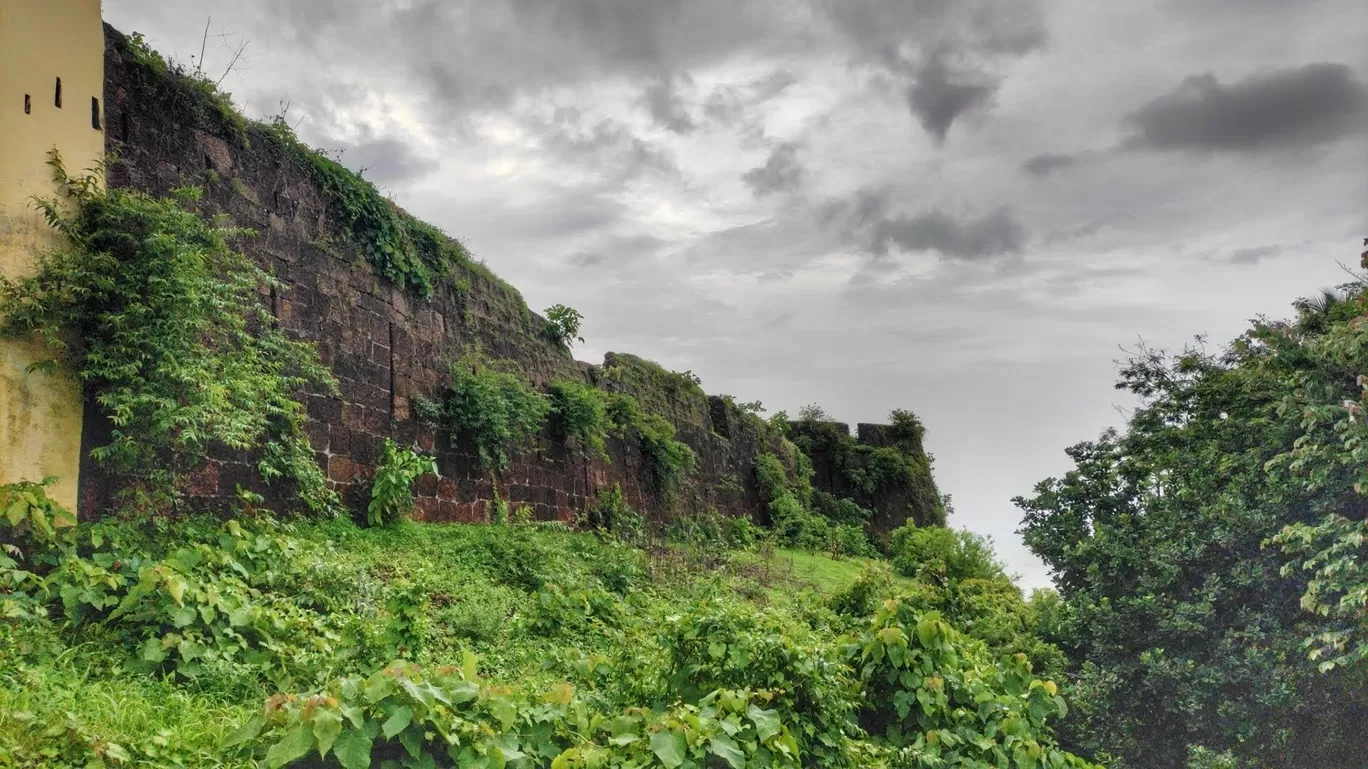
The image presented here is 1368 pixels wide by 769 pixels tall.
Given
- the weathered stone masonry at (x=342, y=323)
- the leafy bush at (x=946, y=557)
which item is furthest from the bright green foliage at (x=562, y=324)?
the leafy bush at (x=946, y=557)

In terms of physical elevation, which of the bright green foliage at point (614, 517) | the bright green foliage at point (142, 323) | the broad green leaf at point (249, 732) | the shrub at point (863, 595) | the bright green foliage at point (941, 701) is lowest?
the bright green foliage at point (941, 701)

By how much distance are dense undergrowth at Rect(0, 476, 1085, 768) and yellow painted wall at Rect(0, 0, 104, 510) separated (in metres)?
0.55

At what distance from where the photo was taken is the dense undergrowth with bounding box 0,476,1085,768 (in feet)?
12.1

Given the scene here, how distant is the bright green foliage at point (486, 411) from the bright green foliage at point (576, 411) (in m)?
1.21

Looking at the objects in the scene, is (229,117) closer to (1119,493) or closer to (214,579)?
(214,579)

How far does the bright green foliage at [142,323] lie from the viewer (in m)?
6.45

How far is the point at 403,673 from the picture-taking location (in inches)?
141

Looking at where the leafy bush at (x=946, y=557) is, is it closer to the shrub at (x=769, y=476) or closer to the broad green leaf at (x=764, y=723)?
the shrub at (x=769, y=476)

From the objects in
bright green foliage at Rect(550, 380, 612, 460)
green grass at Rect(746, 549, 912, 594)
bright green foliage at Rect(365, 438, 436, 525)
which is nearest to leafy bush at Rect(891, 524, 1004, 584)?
green grass at Rect(746, 549, 912, 594)

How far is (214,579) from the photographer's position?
5.96 meters

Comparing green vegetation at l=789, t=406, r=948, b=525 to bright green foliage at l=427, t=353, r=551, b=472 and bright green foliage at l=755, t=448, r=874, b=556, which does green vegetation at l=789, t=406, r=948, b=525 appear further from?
bright green foliage at l=427, t=353, r=551, b=472

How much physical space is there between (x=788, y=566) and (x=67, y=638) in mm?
11063

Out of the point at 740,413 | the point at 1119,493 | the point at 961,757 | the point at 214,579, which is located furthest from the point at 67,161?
the point at 740,413

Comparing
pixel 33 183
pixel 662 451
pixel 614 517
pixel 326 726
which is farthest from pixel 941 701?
pixel 662 451
